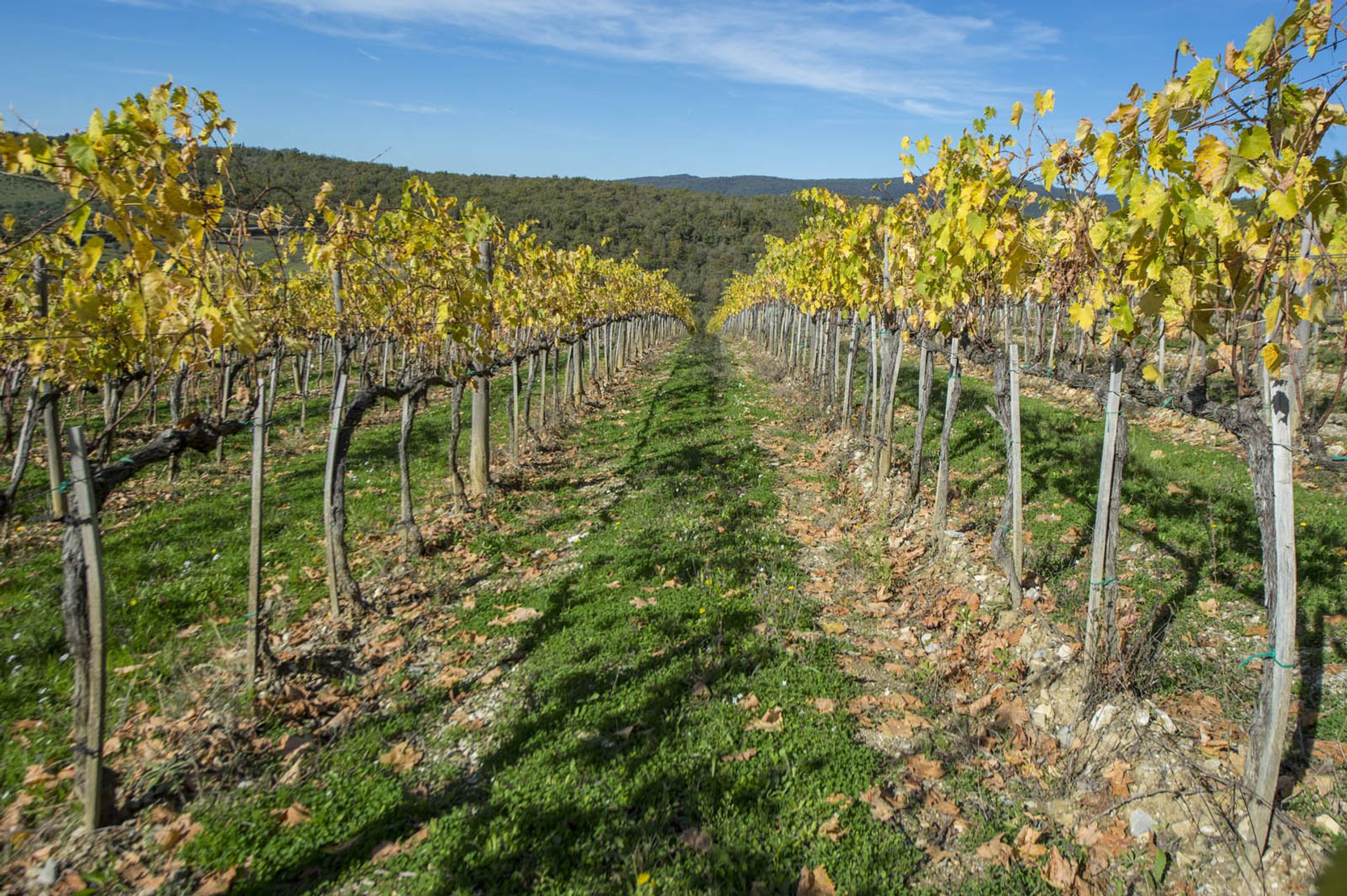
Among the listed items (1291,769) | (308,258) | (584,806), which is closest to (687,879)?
(584,806)

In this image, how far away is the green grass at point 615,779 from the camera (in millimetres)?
3826

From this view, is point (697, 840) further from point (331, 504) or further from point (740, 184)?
point (740, 184)

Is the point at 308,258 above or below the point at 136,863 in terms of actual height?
above

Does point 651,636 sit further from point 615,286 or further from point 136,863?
point 615,286

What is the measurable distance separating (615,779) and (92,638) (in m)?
3.07

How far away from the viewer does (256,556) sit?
224 inches

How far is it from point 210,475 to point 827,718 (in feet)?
37.7

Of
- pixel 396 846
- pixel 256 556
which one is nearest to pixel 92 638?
pixel 256 556

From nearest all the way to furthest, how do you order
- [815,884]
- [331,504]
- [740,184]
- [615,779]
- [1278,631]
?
1. [1278,631]
2. [815,884]
3. [615,779]
4. [331,504]
5. [740,184]

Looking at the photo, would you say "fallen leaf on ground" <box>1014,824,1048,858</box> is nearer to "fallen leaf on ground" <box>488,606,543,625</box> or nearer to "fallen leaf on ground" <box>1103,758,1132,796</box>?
"fallen leaf on ground" <box>1103,758,1132,796</box>

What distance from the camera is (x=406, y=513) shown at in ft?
27.0

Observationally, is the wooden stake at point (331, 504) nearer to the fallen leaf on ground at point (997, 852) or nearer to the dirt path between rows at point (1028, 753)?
the dirt path between rows at point (1028, 753)

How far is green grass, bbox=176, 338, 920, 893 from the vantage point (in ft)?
12.6

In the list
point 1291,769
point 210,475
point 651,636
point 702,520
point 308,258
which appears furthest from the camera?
point 210,475
